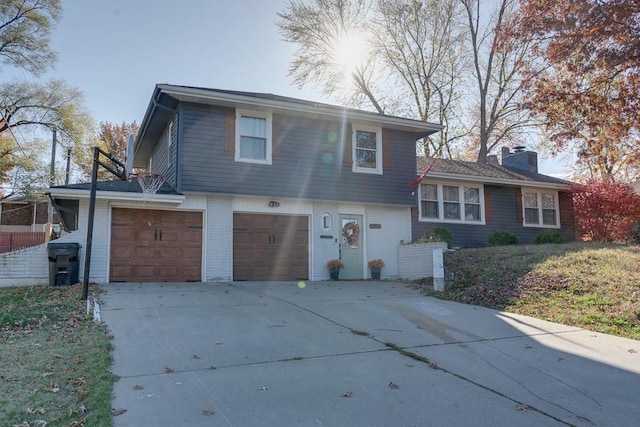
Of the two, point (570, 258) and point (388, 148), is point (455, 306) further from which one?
point (388, 148)

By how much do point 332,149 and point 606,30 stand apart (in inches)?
304

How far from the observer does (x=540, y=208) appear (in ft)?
60.8

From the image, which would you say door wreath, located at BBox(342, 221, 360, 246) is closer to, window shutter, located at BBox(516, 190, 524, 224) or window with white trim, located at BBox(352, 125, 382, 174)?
window with white trim, located at BBox(352, 125, 382, 174)

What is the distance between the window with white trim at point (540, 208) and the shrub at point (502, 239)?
6.82 feet

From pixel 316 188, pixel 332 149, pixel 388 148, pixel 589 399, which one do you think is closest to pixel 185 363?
pixel 589 399

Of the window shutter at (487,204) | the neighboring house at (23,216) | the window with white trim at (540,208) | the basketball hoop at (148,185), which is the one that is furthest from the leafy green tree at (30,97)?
→ the window with white trim at (540,208)

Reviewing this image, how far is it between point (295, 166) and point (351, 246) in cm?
314

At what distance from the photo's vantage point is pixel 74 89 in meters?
27.7

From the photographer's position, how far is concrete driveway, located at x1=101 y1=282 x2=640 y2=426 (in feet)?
11.8

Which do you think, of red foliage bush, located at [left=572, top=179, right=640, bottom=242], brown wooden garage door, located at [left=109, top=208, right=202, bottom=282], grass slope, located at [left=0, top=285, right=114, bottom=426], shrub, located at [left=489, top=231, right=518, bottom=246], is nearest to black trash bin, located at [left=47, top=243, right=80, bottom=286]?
brown wooden garage door, located at [left=109, top=208, right=202, bottom=282]

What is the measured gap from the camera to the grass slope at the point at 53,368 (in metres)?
3.34

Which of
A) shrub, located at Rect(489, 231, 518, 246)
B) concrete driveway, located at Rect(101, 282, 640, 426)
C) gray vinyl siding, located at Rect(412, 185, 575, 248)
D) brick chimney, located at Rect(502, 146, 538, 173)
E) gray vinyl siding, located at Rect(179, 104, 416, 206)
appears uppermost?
brick chimney, located at Rect(502, 146, 538, 173)

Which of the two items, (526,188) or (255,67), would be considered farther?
(526,188)

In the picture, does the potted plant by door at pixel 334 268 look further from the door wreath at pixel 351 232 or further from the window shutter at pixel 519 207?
the window shutter at pixel 519 207
